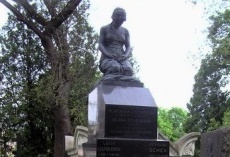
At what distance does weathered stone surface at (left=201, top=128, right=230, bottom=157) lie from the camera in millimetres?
6527

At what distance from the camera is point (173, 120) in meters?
65.1

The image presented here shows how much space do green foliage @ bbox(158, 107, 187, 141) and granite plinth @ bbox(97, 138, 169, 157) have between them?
4943 cm

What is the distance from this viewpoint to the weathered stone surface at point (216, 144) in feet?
21.4

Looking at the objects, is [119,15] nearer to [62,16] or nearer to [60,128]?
[62,16]

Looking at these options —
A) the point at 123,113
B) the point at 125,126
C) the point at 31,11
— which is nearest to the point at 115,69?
the point at 123,113

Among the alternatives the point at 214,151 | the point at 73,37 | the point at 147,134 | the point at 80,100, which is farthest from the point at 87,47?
the point at 214,151

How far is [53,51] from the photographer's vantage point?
720 inches

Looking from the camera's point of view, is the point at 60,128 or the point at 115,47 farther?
the point at 60,128

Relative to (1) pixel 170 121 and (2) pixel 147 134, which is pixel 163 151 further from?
(1) pixel 170 121

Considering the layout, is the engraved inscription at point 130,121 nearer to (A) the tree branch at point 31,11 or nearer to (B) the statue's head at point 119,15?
(B) the statue's head at point 119,15

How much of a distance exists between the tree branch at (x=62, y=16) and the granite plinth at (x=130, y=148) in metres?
10.1

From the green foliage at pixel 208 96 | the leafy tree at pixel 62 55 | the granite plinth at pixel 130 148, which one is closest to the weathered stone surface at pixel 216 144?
the granite plinth at pixel 130 148

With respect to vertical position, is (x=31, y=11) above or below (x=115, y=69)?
above

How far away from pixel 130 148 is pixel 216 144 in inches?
91.3
